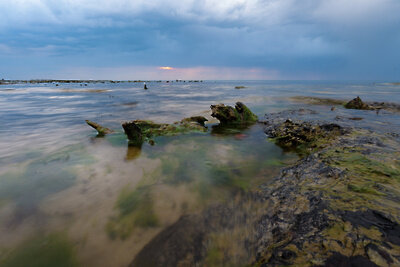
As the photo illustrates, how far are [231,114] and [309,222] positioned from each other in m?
9.89

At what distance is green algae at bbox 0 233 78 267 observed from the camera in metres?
2.93

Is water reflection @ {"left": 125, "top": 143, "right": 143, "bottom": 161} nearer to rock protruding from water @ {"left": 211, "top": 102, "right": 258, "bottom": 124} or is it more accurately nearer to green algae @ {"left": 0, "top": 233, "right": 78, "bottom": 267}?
green algae @ {"left": 0, "top": 233, "right": 78, "bottom": 267}

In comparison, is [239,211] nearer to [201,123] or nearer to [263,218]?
[263,218]

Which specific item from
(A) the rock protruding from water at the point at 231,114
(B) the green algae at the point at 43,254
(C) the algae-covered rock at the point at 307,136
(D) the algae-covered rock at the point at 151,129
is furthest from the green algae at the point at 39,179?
(C) the algae-covered rock at the point at 307,136

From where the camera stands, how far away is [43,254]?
10.1 feet

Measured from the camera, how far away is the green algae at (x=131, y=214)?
11.6 feet

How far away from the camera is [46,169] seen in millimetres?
5969

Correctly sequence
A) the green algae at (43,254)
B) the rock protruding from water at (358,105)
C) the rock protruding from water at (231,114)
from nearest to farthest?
the green algae at (43,254), the rock protruding from water at (231,114), the rock protruding from water at (358,105)

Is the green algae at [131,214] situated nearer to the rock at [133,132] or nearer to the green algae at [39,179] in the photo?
the green algae at [39,179]

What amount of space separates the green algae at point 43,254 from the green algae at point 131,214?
2.21ft

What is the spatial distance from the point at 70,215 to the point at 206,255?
10.2ft

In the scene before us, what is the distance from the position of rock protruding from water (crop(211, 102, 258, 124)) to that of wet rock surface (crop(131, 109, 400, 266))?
7.46 meters

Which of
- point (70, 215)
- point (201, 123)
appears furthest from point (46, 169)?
point (201, 123)

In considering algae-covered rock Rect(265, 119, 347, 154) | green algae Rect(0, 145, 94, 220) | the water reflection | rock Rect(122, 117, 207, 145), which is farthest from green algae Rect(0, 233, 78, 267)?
algae-covered rock Rect(265, 119, 347, 154)
